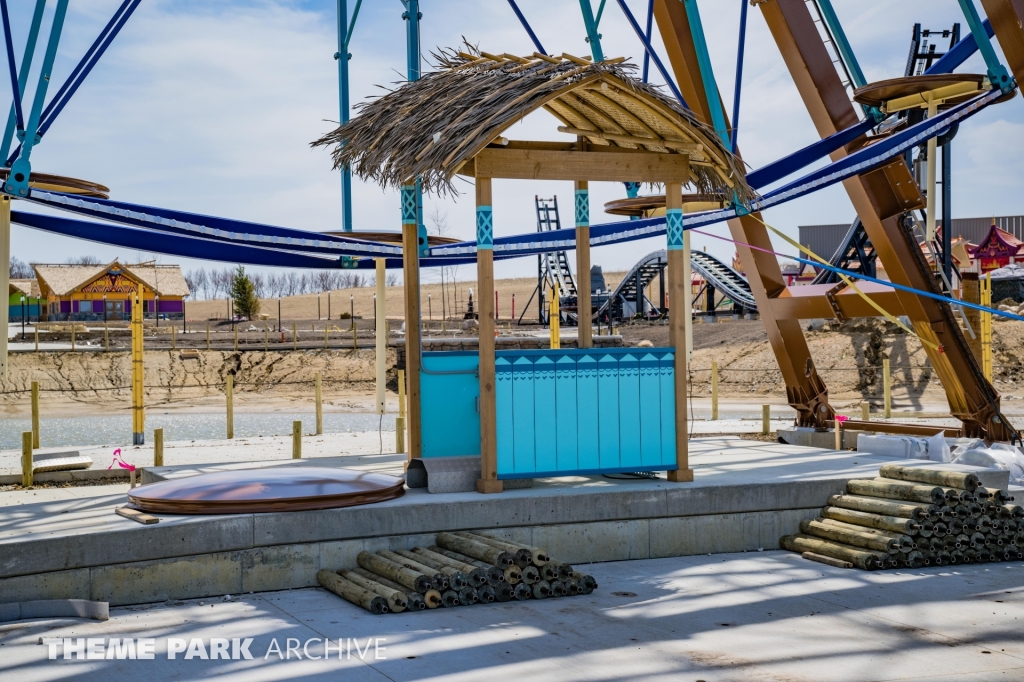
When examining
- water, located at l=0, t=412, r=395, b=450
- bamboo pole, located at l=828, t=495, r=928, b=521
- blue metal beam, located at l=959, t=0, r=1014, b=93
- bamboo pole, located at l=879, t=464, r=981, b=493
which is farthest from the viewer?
water, located at l=0, t=412, r=395, b=450

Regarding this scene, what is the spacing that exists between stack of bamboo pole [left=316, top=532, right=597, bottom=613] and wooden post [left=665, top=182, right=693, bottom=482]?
225cm

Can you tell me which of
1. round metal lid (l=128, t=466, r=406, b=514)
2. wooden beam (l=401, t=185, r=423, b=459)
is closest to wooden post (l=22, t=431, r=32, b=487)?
round metal lid (l=128, t=466, r=406, b=514)

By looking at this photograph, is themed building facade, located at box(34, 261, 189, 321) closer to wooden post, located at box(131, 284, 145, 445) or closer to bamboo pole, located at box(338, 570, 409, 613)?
wooden post, located at box(131, 284, 145, 445)

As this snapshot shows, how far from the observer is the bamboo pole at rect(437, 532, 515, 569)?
7.71 m

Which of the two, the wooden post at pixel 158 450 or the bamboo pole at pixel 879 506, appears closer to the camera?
the bamboo pole at pixel 879 506

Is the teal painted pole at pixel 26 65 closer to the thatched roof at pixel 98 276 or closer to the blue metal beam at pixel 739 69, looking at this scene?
the blue metal beam at pixel 739 69

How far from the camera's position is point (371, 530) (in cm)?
833

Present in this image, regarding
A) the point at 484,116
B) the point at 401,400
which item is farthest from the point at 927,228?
the point at 401,400

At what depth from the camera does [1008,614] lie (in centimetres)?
734

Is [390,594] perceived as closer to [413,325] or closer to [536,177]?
[413,325]

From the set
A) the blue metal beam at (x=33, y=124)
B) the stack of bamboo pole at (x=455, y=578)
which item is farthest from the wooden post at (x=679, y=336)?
the blue metal beam at (x=33, y=124)

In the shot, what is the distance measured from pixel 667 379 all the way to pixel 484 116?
3046mm

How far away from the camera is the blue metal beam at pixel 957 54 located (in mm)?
12565

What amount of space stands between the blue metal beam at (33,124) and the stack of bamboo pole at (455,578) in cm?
532
